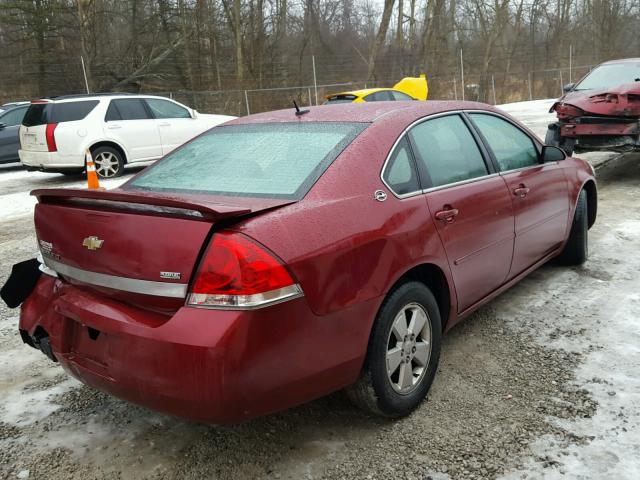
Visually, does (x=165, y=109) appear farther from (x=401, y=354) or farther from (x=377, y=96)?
(x=401, y=354)

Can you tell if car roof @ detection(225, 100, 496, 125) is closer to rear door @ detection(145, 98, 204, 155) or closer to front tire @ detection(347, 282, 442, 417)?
front tire @ detection(347, 282, 442, 417)

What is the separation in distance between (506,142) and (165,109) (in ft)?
31.9

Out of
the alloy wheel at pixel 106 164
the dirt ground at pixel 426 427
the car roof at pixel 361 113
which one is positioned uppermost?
the car roof at pixel 361 113

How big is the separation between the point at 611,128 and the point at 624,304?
475cm

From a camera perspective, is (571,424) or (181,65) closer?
(571,424)

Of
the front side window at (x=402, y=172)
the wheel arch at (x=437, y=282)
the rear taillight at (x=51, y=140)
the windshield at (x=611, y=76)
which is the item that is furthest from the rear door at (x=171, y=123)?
the wheel arch at (x=437, y=282)

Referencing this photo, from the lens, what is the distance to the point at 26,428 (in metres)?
2.96

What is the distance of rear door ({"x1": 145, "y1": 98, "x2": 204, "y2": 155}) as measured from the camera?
12016 mm

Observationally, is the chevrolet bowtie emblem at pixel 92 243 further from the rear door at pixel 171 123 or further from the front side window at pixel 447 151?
the rear door at pixel 171 123

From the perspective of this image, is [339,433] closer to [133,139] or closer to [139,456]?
[139,456]

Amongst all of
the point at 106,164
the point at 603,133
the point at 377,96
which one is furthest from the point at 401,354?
the point at 377,96

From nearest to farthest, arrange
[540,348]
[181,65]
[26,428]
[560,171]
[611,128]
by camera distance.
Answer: [26,428] → [540,348] → [560,171] → [611,128] → [181,65]

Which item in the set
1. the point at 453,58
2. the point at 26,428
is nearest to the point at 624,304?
the point at 26,428

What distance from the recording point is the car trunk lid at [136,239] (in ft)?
7.49
